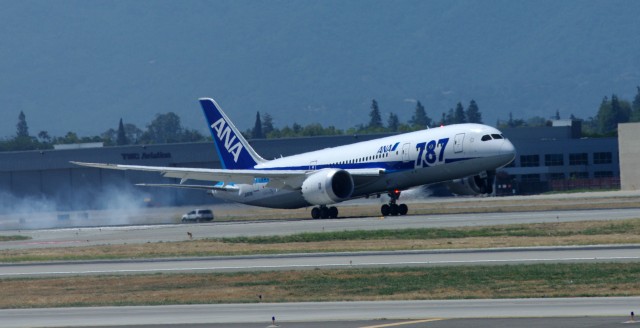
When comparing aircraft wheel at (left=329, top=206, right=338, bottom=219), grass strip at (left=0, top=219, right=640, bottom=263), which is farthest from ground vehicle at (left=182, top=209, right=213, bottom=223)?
grass strip at (left=0, top=219, right=640, bottom=263)

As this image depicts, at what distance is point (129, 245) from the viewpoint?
1956 inches

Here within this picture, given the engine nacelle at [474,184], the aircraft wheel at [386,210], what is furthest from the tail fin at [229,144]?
the engine nacelle at [474,184]

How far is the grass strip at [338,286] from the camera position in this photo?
28.4 m

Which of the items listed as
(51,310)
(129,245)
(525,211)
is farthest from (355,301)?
(525,211)

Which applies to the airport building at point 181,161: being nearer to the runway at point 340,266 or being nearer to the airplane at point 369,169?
the airplane at point 369,169

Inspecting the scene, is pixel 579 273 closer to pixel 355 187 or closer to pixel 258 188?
pixel 355 187

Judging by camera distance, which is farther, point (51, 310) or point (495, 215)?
point (495, 215)

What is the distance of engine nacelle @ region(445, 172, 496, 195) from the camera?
2450 inches

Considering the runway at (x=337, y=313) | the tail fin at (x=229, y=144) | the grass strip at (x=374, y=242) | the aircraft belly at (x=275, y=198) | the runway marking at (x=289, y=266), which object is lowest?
the runway at (x=337, y=313)

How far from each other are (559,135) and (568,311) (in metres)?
106

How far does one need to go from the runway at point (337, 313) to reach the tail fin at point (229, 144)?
42.7 metres

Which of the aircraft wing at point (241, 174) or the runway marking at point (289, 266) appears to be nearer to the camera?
the runway marking at point (289, 266)

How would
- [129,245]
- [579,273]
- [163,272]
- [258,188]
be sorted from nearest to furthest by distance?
[579,273]
[163,272]
[129,245]
[258,188]

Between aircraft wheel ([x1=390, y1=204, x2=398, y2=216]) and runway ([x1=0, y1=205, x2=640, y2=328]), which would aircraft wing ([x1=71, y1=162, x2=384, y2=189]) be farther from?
runway ([x1=0, y1=205, x2=640, y2=328])
